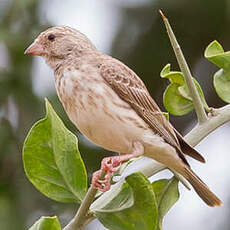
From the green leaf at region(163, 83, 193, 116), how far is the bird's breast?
0.47m

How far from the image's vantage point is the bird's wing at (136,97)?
10.6 ft

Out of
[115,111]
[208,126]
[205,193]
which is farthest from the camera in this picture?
[115,111]

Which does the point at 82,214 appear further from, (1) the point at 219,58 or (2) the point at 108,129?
(2) the point at 108,129

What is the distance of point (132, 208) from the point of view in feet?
7.38

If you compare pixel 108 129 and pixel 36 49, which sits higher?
pixel 36 49

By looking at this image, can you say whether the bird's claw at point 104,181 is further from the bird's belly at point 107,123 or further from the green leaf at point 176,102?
the bird's belly at point 107,123

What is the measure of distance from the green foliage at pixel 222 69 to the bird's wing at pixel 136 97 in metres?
0.56

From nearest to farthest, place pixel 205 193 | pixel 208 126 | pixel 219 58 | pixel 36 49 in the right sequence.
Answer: pixel 208 126, pixel 219 58, pixel 205 193, pixel 36 49

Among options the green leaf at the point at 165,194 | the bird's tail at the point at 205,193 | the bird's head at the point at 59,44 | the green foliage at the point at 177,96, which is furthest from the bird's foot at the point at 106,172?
the bird's head at the point at 59,44

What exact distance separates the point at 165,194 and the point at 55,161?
0.38 m

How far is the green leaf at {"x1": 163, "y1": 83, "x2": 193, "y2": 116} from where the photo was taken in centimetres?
265

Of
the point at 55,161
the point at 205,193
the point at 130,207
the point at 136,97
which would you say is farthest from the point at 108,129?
the point at 130,207

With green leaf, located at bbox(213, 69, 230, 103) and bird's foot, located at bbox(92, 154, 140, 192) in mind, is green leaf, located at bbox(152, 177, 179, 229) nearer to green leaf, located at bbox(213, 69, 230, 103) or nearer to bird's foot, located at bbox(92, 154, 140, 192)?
bird's foot, located at bbox(92, 154, 140, 192)

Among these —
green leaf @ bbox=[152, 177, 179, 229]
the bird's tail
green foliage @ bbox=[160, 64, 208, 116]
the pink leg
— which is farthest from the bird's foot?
the bird's tail
